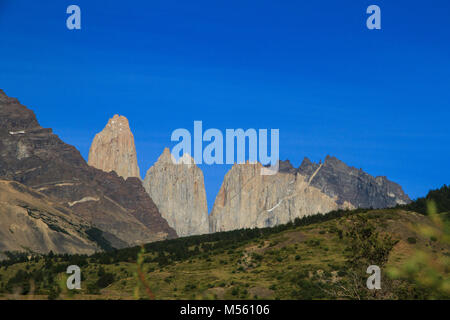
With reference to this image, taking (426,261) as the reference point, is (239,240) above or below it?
above

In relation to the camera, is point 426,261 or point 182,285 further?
point 182,285
